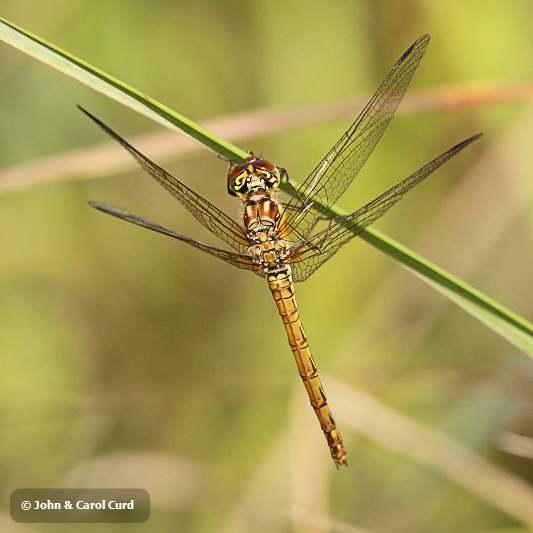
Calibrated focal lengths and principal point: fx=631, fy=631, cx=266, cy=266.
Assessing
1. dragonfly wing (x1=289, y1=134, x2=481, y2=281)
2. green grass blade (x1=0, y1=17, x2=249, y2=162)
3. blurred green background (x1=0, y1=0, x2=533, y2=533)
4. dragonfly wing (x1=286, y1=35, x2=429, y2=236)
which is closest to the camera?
green grass blade (x1=0, y1=17, x2=249, y2=162)

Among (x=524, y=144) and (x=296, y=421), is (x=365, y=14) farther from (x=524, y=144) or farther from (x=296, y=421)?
(x=296, y=421)

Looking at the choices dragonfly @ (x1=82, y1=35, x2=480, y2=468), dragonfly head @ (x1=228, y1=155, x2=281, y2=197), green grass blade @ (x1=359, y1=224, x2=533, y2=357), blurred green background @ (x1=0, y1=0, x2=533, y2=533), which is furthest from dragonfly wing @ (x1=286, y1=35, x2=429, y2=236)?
blurred green background @ (x1=0, y1=0, x2=533, y2=533)

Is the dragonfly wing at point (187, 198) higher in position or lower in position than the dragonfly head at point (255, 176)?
lower

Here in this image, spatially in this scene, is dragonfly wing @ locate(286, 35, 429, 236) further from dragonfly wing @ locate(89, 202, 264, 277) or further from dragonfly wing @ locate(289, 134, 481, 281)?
dragonfly wing @ locate(89, 202, 264, 277)

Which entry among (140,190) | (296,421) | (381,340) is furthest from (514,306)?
(140,190)

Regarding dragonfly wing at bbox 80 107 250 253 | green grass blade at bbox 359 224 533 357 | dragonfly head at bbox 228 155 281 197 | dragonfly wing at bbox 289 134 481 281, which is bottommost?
green grass blade at bbox 359 224 533 357

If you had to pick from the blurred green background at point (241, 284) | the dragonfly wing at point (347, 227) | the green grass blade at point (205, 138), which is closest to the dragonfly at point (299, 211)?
the dragonfly wing at point (347, 227)

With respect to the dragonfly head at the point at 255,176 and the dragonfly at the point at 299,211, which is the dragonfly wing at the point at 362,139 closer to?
the dragonfly at the point at 299,211
